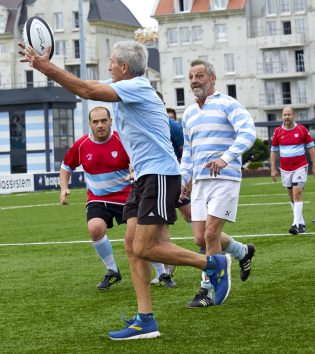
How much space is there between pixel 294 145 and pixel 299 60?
7666 cm

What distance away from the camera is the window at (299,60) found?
9350 cm

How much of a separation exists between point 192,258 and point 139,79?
1478 mm

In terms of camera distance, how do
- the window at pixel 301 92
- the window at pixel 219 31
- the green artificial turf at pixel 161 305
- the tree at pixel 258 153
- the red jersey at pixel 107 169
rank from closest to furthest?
the green artificial turf at pixel 161 305
the red jersey at pixel 107 169
the tree at pixel 258 153
the window at pixel 301 92
the window at pixel 219 31

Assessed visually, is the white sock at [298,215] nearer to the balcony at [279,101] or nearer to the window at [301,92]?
the balcony at [279,101]

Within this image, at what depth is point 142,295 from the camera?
328 inches

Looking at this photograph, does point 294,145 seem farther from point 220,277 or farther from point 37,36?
point 37,36

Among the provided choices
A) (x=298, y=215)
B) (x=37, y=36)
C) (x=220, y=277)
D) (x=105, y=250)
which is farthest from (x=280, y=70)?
(x=37, y=36)

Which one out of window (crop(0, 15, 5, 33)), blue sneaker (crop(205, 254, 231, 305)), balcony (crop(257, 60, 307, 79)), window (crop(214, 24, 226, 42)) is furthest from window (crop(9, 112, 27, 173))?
blue sneaker (crop(205, 254, 231, 305))

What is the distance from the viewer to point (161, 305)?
999 cm

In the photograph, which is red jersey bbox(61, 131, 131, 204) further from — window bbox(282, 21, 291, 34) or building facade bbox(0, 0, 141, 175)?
window bbox(282, 21, 291, 34)

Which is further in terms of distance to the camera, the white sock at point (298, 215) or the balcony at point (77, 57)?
the balcony at point (77, 57)

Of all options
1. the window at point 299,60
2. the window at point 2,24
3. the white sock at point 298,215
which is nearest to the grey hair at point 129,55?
the white sock at point 298,215

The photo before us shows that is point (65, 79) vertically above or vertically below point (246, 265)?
above

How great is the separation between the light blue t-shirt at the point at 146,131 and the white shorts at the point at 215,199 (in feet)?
5.29
